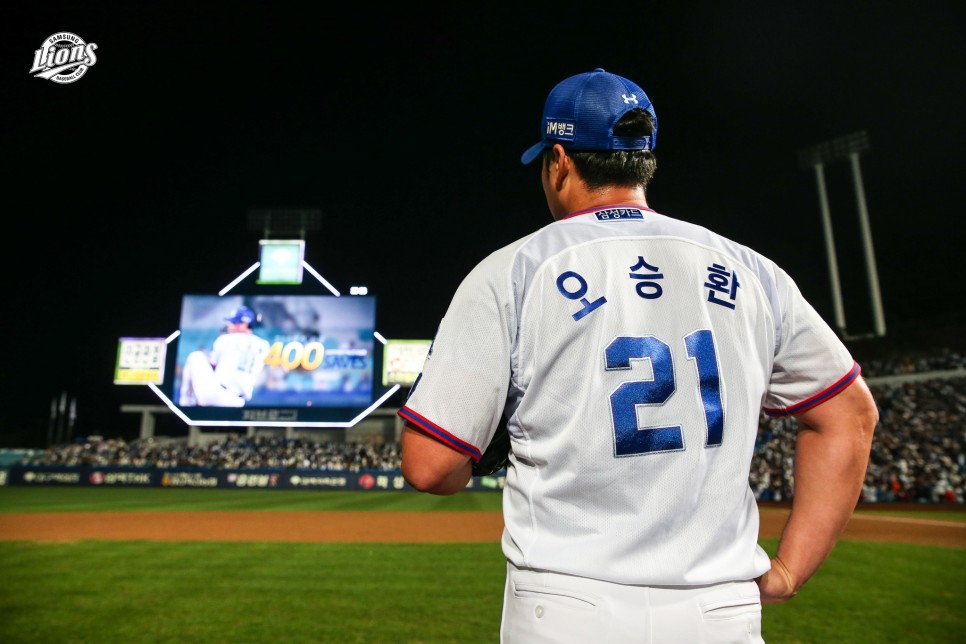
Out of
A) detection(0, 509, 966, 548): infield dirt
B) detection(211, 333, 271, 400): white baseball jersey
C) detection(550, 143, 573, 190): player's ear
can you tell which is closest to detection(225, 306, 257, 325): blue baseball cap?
detection(211, 333, 271, 400): white baseball jersey

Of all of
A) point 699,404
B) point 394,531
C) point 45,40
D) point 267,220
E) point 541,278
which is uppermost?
point 267,220

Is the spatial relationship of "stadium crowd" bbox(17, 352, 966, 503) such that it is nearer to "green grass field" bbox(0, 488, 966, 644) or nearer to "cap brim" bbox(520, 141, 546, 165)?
"green grass field" bbox(0, 488, 966, 644)

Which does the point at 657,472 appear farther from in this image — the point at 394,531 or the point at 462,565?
the point at 394,531

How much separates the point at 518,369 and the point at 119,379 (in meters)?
31.5

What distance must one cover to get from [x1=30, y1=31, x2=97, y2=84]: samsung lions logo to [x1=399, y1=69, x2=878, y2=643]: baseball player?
362 inches

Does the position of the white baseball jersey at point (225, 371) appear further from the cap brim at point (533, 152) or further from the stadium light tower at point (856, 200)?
the stadium light tower at point (856, 200)

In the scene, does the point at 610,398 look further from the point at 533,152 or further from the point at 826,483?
the point at 533,152

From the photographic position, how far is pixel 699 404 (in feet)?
3.85

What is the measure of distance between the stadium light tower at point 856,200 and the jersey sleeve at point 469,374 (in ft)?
115

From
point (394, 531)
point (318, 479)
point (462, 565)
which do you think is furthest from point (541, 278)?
point (318, 479)

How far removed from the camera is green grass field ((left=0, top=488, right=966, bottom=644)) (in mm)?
4633

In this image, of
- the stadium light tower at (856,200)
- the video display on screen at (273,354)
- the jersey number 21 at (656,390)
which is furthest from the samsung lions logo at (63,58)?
the stadium light tower at (856,200)

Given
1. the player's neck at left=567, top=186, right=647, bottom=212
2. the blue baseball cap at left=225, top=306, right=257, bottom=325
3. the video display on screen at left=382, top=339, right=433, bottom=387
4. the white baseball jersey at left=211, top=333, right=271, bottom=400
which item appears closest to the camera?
Result: the player's neck at left=567, top=186, right=647, bottom=212

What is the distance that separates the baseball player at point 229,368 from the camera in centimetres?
2595
